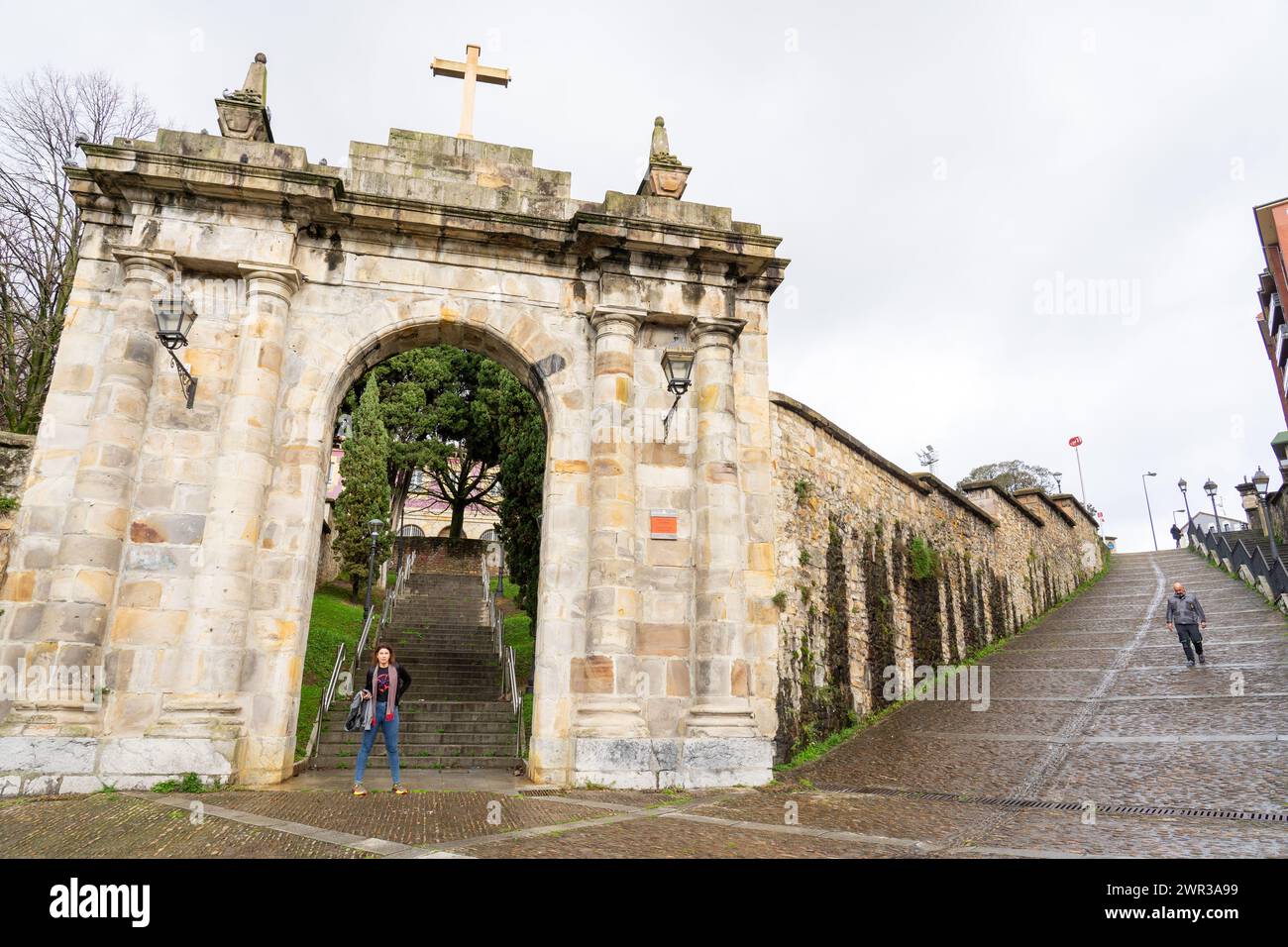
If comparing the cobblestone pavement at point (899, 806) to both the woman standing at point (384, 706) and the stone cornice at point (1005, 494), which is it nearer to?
the woman standing at point (384, 706)

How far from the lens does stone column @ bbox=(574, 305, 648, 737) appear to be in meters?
7.98

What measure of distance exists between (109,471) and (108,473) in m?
0.02

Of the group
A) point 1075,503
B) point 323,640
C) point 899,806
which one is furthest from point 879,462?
point 1075,503

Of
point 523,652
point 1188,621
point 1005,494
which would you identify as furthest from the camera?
point 1005,494

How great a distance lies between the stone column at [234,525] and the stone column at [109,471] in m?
Result: 0.77

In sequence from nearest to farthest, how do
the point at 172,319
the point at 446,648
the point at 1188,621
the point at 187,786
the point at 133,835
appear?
the point at 133,835 < the point at 187,786 < the point at 172,319 < the point at 1188,621 < the point at 446,648

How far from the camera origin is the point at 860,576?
489 inches

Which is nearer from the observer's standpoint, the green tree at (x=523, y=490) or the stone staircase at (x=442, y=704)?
the stone staircase at (x=442, y=704)

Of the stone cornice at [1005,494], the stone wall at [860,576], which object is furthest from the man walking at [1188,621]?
the stone cornice at [1005,494]

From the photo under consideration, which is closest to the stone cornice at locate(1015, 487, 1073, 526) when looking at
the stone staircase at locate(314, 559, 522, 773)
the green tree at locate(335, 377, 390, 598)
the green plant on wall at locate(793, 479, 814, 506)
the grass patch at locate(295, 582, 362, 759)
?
the green plant on wall at locate(793, 479, 814, 506)

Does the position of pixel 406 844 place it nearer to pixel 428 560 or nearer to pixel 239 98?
pixel 239 98

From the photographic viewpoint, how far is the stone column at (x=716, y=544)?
26.8ft

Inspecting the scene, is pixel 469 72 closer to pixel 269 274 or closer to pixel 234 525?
pixel 269 274

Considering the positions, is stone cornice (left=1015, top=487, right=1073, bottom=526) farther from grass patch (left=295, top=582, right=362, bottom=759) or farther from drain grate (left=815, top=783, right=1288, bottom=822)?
grass patch (left=295, top=582, right=362, bottom=759)
